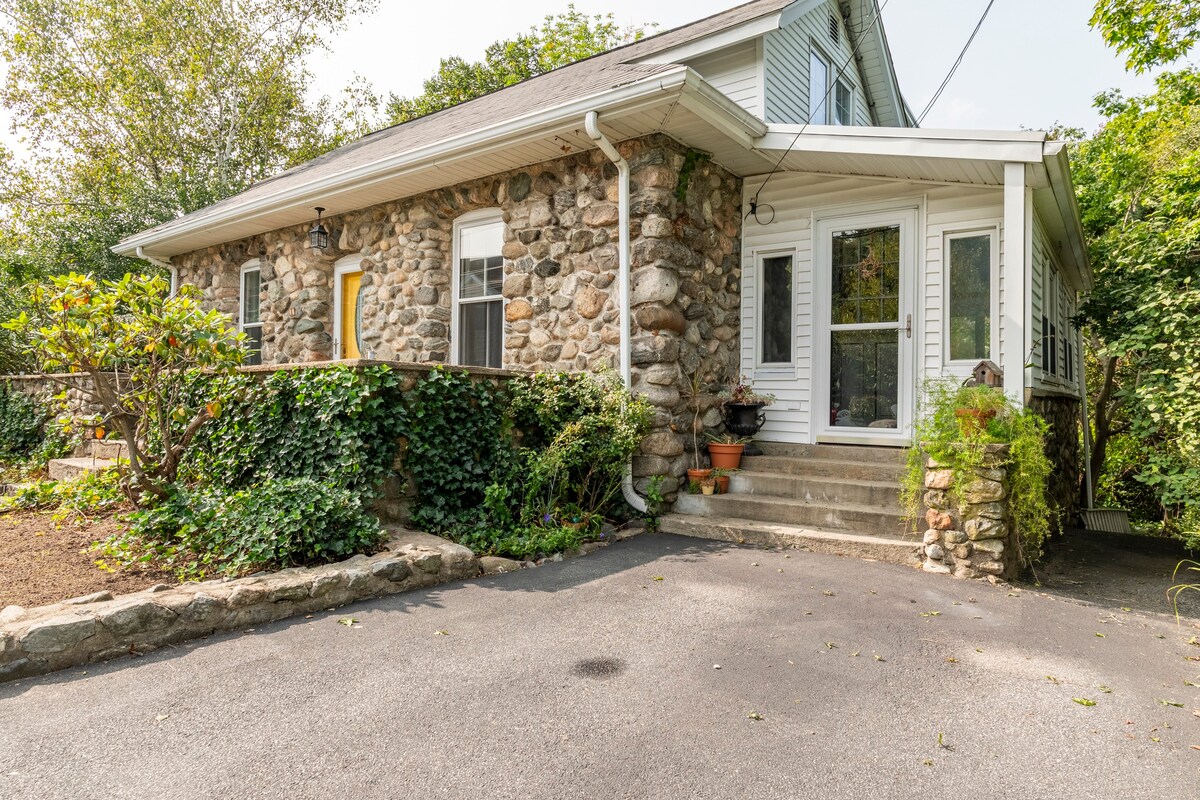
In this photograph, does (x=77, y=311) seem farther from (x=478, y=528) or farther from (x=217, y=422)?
(x=478, y=528)

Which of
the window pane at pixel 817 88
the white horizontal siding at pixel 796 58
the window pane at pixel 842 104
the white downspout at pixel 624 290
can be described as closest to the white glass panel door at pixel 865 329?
the white horizontal siding at pixel 796 58

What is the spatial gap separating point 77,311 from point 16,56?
57.5ft

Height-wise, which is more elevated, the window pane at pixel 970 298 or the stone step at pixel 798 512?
the window pane at pixel 970 298

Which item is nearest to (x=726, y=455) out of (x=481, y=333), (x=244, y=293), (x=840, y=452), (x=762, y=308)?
(x=840, y=452)

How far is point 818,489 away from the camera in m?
5.29

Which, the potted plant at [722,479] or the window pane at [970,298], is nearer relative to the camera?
the window pane at [970,298]

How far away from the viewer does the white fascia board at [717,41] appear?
662 centimetres

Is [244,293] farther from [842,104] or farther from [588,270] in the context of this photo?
[842,104]

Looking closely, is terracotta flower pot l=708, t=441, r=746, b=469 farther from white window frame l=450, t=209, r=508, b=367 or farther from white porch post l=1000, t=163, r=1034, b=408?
white window frame l=450, t=209, r=508, b=367

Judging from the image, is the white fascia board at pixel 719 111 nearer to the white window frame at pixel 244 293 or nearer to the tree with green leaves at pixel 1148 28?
the tree with green leaves at pixel 1148 28

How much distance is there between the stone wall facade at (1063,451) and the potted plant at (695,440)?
2654 millimetres

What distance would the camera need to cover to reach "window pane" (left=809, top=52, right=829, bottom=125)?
795 centimetres

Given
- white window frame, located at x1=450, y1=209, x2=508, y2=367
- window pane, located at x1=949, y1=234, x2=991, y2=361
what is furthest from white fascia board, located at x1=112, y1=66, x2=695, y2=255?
window pane, located at x1=949, y1=234, x2=991, y2=361

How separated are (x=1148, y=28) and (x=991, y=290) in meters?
5.99
